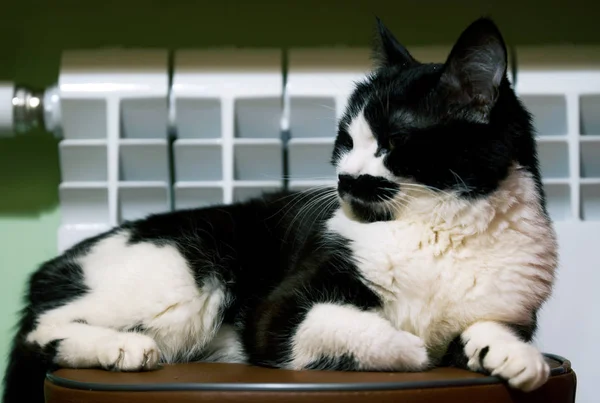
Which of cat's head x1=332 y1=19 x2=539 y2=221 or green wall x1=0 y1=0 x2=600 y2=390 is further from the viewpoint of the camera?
green wall x1=0 y1=0 x2=600 y2=390

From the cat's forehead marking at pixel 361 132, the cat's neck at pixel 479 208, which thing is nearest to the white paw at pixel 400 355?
the cat's neck at pixel 479 208

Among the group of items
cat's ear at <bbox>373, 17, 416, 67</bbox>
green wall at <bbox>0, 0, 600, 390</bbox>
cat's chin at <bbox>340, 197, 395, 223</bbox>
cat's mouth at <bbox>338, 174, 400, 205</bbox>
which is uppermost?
green wall at <bbox>0, 0, 600, 390</bbox>

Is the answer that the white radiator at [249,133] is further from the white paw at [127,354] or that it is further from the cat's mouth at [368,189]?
the white paw at [127,354]

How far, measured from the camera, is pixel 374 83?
1033 millimetres

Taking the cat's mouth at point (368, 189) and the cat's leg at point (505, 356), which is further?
the cat's mouth at point (368, 189)

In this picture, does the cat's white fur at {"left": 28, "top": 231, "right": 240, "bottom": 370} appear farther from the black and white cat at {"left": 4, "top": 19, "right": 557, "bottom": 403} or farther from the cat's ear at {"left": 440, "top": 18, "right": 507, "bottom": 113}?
the cat's ear at {"left": 440, "top": 18, "right": 507, "bottom": 113}

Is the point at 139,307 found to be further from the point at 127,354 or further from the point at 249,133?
the point at 249,133

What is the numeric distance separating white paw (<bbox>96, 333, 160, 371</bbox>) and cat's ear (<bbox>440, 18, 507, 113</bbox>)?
0.54 meters

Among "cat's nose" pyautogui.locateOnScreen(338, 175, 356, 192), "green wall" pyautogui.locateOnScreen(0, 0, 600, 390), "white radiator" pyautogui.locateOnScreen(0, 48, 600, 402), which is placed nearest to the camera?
"cat's nose" pyautogui.locateOnScreen(338, 175, 356, 192)

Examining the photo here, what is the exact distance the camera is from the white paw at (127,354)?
0.87 m

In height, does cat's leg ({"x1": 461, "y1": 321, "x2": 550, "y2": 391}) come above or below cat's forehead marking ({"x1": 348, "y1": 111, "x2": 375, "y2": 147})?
below

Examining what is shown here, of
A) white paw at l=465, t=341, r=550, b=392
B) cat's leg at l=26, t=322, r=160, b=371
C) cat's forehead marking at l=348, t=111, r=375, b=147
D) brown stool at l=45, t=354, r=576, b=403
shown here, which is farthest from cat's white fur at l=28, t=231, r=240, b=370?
white paw at l=465, t=341, r=550, b=392

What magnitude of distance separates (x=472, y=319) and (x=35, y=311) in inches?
27.0

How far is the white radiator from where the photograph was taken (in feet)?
4.27
